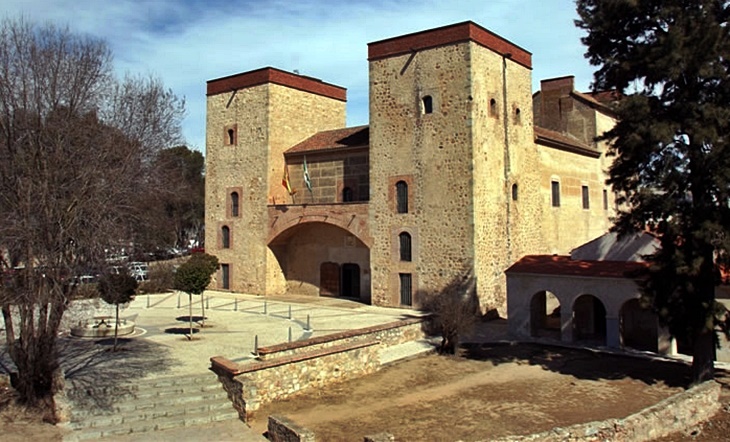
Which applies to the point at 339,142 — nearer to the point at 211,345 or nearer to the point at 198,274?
the point at 198,274

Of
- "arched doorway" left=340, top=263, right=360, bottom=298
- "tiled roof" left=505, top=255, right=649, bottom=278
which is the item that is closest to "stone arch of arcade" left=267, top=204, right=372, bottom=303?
"arched doorway" left=340, top=263, right=360, bottom=298

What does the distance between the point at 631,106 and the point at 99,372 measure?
44.8ft

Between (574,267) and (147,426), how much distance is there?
1287cm

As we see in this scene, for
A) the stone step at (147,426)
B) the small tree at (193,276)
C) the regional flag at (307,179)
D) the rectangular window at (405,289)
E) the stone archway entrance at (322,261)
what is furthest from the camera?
the regional flag at (307,179)

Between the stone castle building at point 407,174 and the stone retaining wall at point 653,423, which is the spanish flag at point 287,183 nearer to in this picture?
the stone castle building at point 407,174

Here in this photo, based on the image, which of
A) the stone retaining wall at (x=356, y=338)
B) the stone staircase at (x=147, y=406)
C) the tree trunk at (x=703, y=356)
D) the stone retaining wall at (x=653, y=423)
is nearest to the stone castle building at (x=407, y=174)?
the stone retaining wall at (x=356, y=338)

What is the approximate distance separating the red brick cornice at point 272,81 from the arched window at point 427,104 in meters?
8.58

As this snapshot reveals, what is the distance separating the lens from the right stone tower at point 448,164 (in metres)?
22.1

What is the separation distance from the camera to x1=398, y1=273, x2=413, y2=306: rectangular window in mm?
23500

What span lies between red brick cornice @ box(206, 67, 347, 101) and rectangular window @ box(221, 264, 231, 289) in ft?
28.8

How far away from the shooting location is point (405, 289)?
23.6 metres

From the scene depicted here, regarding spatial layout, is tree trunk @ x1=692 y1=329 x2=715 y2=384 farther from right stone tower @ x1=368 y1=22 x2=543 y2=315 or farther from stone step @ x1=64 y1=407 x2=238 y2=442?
stone step @ x1=64 y1=407 x2=238 y2=442

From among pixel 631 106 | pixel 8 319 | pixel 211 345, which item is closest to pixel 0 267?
pixel 8 319

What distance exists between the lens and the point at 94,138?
11.8m
